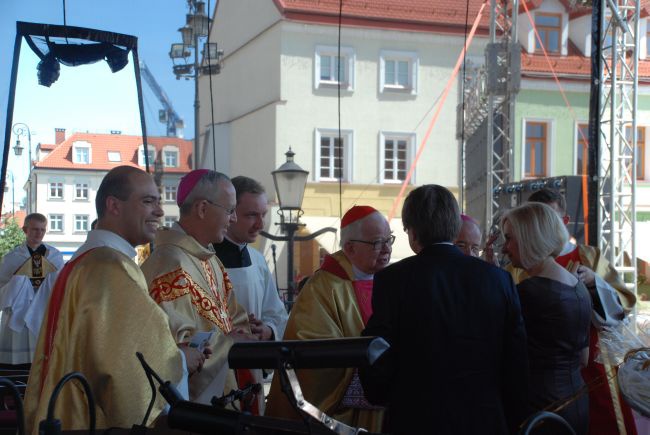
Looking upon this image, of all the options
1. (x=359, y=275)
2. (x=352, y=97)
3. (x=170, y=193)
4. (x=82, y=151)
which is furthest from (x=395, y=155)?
(x=359, y=275)

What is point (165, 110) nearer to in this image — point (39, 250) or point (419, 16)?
point (419, 16)

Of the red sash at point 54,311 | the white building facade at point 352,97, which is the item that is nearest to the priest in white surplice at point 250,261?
the red sash at point 54,311

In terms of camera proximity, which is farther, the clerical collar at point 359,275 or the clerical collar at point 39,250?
the clerical collar at point 39,250

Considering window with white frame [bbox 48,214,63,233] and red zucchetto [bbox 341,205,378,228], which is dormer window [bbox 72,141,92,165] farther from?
red zucchetto [bbox 341,205,378,228]

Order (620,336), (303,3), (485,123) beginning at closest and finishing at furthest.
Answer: (620,336), (485,123), (303,3)

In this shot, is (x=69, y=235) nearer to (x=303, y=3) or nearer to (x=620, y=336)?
(x=620, y=336)

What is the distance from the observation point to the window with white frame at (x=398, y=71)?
22.0m

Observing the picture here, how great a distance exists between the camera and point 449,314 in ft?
7.86

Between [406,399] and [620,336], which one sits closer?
[406,399]

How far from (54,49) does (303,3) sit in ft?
58.0

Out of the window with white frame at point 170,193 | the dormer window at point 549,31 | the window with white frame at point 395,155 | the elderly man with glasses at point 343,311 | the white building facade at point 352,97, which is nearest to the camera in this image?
the elderly man with glasses at point 343,311

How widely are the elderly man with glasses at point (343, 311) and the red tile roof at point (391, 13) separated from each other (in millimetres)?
18579

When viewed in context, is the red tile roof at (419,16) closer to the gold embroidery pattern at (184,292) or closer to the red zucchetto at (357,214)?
the red zucchetto at (357,214)

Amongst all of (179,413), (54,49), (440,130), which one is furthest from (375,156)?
(179,413)
